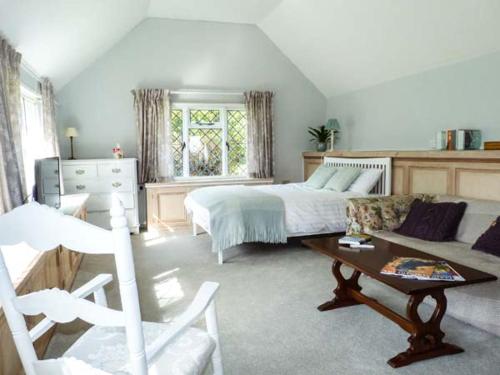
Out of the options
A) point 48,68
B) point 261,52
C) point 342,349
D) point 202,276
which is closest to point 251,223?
point 202,276

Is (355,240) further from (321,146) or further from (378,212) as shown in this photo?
(321,146)

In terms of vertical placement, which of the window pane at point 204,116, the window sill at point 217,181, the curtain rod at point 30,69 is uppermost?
the curtain rod at point 30,69

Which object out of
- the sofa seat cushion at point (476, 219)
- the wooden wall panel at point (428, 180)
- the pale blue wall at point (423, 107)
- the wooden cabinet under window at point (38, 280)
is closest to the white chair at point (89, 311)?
the wooden cabinet under window at point (38, 280)

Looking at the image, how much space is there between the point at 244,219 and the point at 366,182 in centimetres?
167

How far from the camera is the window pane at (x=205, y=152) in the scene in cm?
583

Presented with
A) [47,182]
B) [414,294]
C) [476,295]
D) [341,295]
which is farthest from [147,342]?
[47,182]

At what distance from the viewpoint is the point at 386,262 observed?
229cm

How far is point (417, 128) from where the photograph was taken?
434 centimetres

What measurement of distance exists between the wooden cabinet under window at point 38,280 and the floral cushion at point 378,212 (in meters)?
2.57

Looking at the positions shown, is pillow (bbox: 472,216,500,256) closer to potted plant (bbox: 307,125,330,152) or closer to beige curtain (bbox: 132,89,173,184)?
potted plant (bbox: 307,125,330,152)

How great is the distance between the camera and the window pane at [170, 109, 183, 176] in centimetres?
567

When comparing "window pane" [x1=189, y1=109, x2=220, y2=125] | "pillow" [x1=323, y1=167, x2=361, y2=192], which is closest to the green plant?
"pillow" [x1=323, y1=167, x2=361, y2=192]

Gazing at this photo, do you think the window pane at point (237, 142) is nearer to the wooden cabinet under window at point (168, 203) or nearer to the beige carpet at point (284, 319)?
the wooden cabinet under window at point (168, 203)

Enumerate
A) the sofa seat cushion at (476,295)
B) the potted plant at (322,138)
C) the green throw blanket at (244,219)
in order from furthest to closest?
the potted plant at (322,138)
the green throw blanket at (244,219)
the sofa seat cushion at (476,295)
